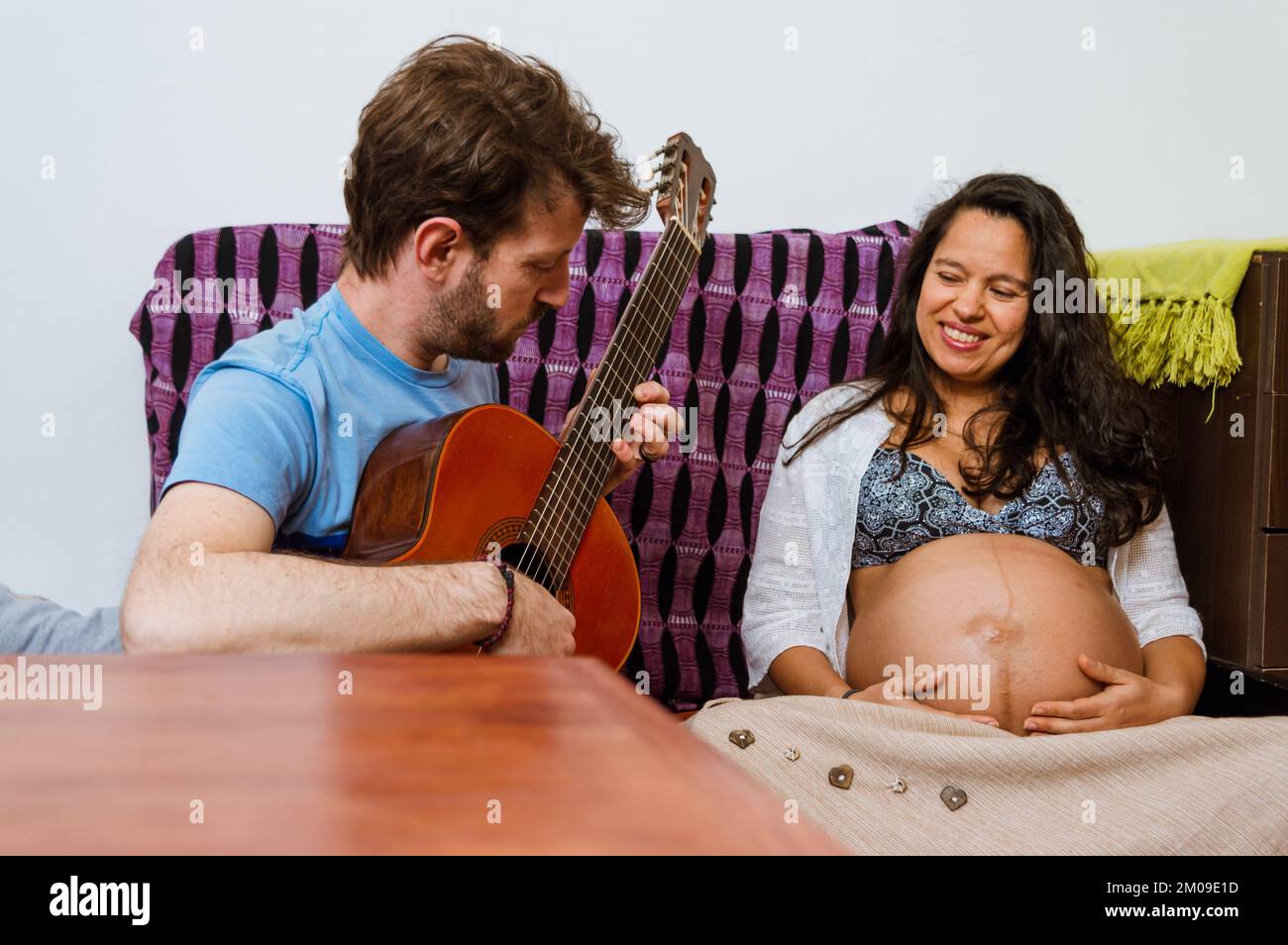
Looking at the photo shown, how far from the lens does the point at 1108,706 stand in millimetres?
1558

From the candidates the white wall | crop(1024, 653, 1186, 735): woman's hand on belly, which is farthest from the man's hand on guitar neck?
the white wall

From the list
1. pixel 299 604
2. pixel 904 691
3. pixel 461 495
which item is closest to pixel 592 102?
pixel 461 495

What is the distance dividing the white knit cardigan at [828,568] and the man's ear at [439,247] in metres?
0.67

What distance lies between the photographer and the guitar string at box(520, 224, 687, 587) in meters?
1.44

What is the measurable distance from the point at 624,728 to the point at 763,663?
1442 millimetres

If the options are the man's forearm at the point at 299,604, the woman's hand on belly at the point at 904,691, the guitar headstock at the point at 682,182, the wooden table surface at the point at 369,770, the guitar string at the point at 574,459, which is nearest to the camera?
the wooden table surface at the point at 369,770

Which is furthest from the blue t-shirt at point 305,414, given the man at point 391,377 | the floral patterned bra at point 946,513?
the floral patterned bra at point 946,513

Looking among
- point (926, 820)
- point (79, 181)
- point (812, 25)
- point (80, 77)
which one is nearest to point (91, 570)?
point (79, 181)

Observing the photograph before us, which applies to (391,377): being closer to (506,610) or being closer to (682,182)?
(506,610)

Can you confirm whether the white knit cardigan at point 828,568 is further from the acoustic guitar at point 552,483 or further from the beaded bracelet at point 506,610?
the beaded bracelet at point 506,610

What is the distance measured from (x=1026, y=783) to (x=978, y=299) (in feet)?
2.74

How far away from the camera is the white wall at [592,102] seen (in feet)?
6.77

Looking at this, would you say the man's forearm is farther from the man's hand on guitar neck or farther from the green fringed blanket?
the green fringed blanket
